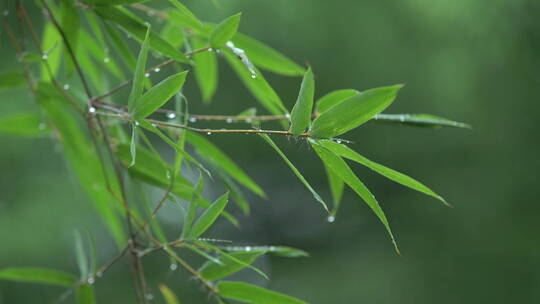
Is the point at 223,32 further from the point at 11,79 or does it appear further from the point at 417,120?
the point at 11,79

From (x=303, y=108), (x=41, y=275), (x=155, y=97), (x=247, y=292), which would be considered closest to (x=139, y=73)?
(x=155, y=97)

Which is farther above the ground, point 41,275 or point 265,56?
→ point 265,56

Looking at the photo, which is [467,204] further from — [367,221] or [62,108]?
[62,108]

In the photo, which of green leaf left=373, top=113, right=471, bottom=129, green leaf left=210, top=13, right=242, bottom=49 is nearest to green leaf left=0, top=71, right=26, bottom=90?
green leaf left=210, top=13, right=242, bottom=49

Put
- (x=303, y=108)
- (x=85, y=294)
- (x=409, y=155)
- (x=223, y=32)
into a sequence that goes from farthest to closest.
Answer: (x=409, y=155), (x=85, y=294), (x=223, y=32), (x=303, y=108)

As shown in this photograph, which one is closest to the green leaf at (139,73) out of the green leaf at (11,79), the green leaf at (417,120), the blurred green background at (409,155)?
the green leaf at (417,120)

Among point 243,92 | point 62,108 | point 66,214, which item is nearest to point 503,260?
point 243,92
